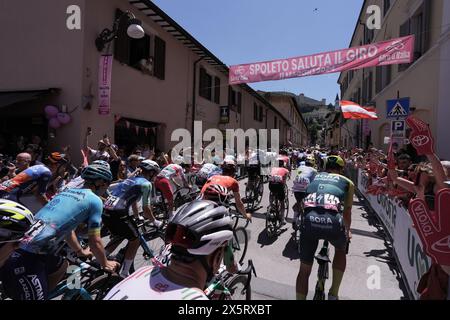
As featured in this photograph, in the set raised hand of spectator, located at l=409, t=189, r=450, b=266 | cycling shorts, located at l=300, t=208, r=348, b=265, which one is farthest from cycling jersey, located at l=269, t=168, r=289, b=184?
raised hand of spectator, located at l=409, t=189, r=450, b=266

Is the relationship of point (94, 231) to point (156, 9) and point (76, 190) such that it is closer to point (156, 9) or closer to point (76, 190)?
point (76, 190)

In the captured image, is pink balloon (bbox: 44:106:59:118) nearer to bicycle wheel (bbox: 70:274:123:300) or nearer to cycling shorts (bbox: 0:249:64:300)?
bicycle wheel (bbox: 70:274:123:300)

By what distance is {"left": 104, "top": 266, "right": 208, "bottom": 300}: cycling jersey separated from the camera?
1.54m

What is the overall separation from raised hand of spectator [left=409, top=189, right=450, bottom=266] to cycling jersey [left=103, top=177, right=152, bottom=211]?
10.4ft

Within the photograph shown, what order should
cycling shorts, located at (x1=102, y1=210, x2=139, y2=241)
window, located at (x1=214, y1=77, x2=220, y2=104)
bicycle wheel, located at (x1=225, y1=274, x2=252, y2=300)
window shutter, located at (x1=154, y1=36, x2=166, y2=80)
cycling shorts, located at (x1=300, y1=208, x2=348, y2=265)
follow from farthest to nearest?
window, located at (x1=214, y1=77, x2=220, y2=104)
window shutter, located at (x1=154, y1=36, x2=166, y2=80)
cycling shorts, located at (x1=102, y1=210, x2=139, y2=241)
cycling shorts, located at (x1=300, y1=208, x2=348, y2=265)
bicycle wheel, located at (x1=225, y1=274, x2=252, y2=300)

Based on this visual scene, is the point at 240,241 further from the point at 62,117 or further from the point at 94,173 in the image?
the point at 62,117

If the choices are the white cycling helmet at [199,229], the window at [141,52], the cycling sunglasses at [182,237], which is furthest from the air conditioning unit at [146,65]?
the cycling sunglasses at [182,237]

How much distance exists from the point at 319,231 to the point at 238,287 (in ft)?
3.60

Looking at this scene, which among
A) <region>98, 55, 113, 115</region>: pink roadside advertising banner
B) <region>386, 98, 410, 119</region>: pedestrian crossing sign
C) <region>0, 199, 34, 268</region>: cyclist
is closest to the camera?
<region>0, 199, 34, 268</region>: cyclist

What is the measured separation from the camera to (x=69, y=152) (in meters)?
9.79

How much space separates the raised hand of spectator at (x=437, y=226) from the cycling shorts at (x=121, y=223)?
3216 mm

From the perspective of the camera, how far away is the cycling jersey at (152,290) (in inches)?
60.6

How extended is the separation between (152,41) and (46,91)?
4969 millimetres

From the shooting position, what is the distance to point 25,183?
4.61 metres
